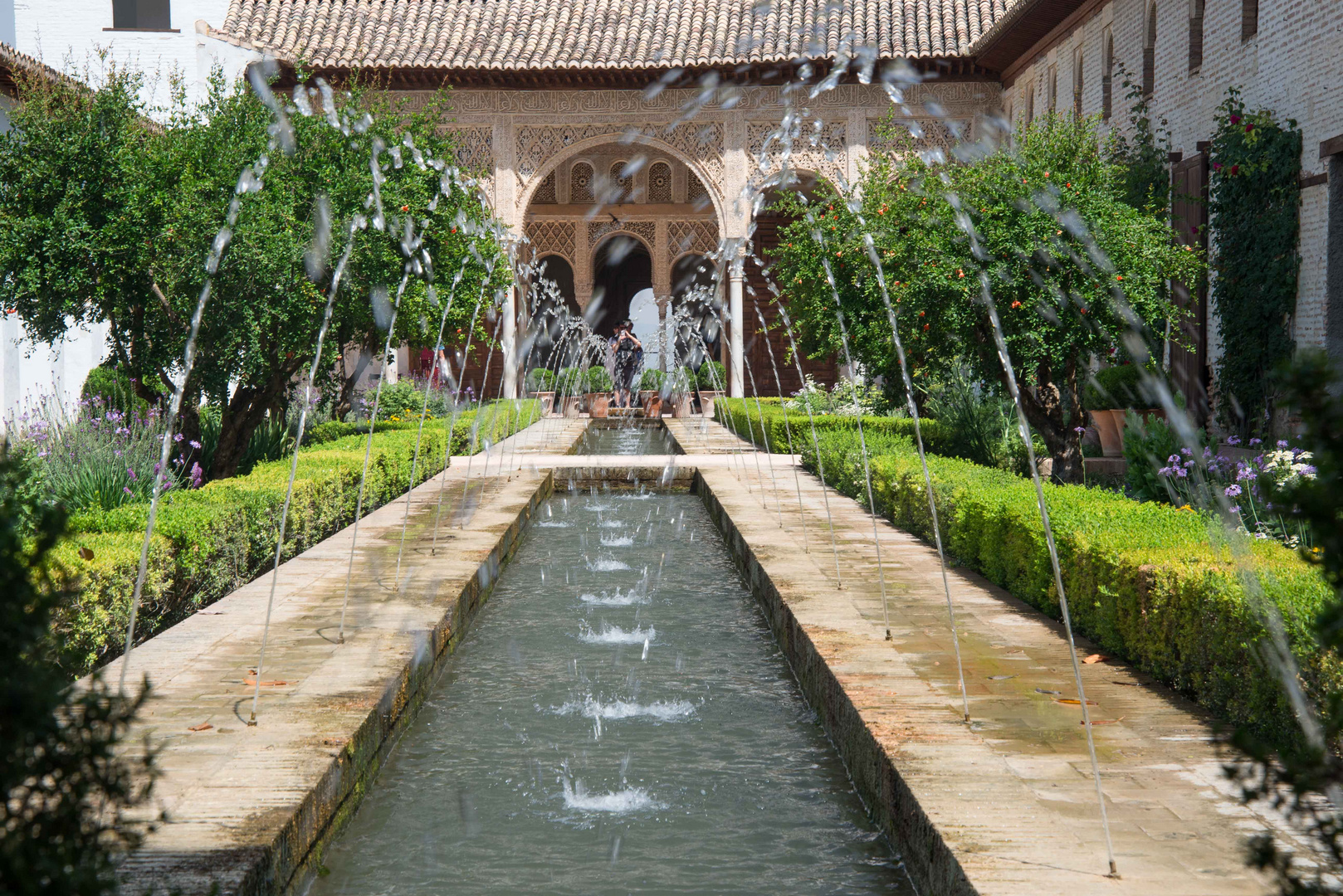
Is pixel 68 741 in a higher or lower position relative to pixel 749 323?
lower

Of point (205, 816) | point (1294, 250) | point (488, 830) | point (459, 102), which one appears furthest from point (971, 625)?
point (459, 102)

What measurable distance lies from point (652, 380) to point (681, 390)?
1.00 meters

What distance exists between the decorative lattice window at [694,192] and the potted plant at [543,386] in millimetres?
4552

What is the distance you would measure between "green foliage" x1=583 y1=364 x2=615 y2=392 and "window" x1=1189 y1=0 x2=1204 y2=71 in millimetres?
13564

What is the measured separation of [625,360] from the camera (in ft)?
81.5

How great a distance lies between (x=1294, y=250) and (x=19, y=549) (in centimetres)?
1036

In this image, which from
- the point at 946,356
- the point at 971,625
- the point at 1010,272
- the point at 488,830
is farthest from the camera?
the point at 946,356

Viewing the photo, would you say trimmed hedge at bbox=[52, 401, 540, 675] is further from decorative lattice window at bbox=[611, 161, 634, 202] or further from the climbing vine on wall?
decorative lattice window at bbox=[611, 161, 634, 202]

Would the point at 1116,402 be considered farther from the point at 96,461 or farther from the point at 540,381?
the point at 540,381

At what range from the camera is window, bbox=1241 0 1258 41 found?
11164mm

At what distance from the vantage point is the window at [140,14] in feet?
62.4

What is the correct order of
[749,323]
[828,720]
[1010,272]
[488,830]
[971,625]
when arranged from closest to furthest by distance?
1. [488,830]
2. [828,720]
3. [971,625]
4. [1010,272]
5. [749,323]

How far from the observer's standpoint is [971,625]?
5.37 metres

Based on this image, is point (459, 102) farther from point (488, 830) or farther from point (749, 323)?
point (488, 830)
